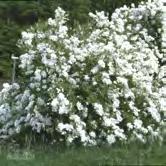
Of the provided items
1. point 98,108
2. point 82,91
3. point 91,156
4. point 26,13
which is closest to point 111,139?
point 98,108

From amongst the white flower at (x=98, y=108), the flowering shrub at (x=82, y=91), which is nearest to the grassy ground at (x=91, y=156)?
the flowering shrub at (x=82, y=91)

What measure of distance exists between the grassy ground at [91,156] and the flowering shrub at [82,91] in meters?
0.42

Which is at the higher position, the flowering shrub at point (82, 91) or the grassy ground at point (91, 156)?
the flowering shrub at point (82, 91)

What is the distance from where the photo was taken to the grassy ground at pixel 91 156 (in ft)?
24.1

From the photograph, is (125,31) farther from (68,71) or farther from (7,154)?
(7,154)

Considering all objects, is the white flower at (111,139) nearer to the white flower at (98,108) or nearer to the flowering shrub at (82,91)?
the flowering shrub at (82,91)

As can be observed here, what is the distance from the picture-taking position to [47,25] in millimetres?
9773

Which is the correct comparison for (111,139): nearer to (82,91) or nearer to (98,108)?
(98,108)

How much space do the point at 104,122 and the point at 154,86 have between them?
4.06 ft

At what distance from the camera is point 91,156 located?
25.2 feet

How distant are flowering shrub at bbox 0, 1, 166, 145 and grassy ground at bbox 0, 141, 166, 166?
1.39ft

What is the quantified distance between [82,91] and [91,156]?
1466 mm

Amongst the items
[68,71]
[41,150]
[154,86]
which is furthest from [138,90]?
[41,150]

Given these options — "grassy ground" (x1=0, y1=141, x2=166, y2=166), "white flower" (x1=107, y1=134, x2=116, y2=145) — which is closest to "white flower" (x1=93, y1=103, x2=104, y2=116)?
"white flower" (x1=107, y1=134, x2=116, y2=145)
